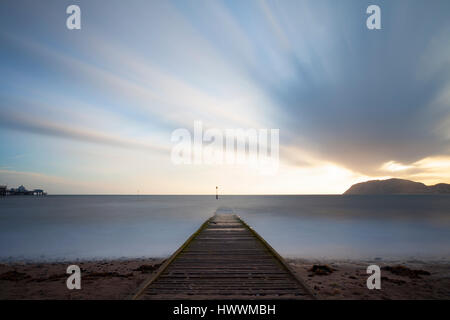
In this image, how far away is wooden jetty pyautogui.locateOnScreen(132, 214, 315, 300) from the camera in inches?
219

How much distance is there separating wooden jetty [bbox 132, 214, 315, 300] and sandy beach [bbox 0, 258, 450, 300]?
171cm

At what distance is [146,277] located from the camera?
33.8 ft

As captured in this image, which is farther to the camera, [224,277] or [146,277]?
[146,277]

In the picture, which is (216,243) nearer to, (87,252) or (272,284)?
(272,284)

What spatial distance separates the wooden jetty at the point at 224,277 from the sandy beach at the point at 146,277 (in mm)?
1712

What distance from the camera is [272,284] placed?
612 centimetres

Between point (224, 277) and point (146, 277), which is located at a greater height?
point (224, 277)

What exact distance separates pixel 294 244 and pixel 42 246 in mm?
22153

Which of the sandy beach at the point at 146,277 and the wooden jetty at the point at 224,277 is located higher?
the wooden jetty at the point at 224,277

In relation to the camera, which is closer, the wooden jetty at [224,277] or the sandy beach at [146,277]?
the wooden jetty at [224,277]

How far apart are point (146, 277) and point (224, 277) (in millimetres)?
5605

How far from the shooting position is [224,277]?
6602 millimetres

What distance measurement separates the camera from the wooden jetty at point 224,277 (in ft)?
18.3
